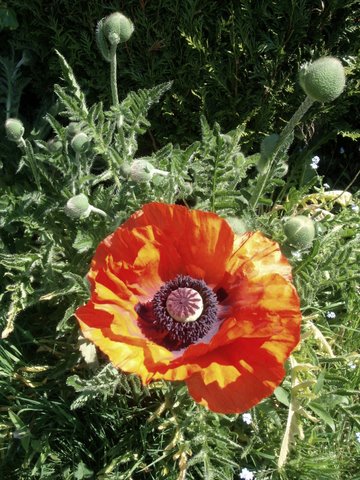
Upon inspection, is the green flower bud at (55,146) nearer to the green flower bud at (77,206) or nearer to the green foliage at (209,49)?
the green flower bud at (77,206)

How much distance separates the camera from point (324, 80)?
1.76m

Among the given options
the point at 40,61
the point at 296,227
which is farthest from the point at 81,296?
the point at 40,61

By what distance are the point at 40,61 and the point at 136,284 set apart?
1708mm

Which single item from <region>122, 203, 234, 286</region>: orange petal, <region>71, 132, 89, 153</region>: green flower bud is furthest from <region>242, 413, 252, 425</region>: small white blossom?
<region>71, 132, 89, 153</region>: green flower bud

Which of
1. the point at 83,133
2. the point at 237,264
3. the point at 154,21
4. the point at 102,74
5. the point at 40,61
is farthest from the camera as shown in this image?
the point at 40,61

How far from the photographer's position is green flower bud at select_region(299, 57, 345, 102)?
5.76 feet

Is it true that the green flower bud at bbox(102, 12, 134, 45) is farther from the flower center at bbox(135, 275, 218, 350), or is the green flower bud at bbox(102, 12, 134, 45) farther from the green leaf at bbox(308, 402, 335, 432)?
the green leaf at bbox(308, 402, 335, 432)

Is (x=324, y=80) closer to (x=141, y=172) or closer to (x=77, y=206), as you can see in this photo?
(x=141, y=172)

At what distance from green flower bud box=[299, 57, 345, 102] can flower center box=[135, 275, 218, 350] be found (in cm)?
69

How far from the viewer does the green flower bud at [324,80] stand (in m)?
1.76

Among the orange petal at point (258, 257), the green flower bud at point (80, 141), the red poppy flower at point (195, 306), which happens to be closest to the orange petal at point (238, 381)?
the red poppy flower at point (195, 306)

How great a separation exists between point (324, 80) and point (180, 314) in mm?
818

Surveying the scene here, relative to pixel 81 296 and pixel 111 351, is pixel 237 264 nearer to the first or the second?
pixel 111 351

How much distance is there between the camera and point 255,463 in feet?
7.82
